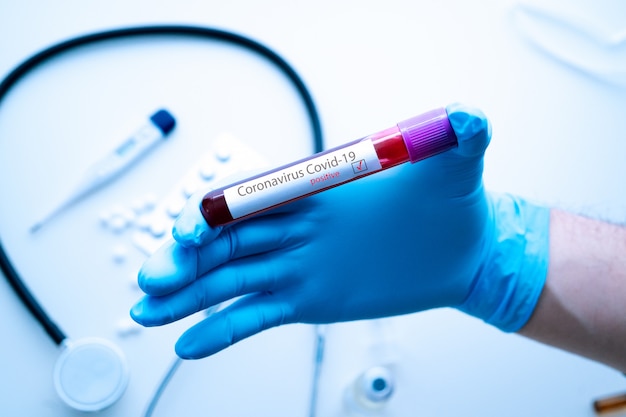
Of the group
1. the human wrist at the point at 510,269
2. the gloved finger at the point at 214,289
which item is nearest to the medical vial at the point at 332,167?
the gloved finger at the point at 214,289

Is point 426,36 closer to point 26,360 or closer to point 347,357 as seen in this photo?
point 347,357

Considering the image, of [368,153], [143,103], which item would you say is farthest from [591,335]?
[143,103]

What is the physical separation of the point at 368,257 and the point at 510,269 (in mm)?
224

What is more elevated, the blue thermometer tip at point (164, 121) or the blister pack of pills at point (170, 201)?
the blue thermometer tip at point (164, 121)

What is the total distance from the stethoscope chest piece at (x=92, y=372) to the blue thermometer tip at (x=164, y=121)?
39 cm

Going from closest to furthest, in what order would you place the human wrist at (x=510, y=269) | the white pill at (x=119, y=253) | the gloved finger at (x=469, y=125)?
the gloved finger at (x=469, y=125), the human wrist at (x=510, y=269), the white pill at (x=119, y=253)

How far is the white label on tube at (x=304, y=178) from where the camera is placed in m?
0.68

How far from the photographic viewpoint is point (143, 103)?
1051mm

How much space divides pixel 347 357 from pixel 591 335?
1.30 ft

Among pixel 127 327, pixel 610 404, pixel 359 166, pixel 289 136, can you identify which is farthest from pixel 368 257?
pixel 610 404

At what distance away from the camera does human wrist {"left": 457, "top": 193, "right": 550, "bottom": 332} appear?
864mm

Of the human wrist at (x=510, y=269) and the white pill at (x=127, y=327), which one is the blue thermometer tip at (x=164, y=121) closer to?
the white pill at (x=127, y=327)

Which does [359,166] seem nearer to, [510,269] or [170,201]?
[510,269]

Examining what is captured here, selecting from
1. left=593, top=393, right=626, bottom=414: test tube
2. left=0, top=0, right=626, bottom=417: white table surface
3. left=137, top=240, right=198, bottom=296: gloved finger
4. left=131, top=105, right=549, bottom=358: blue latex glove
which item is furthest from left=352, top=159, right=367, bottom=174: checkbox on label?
left=593, top=393, right=626, bottom=414: test tube
